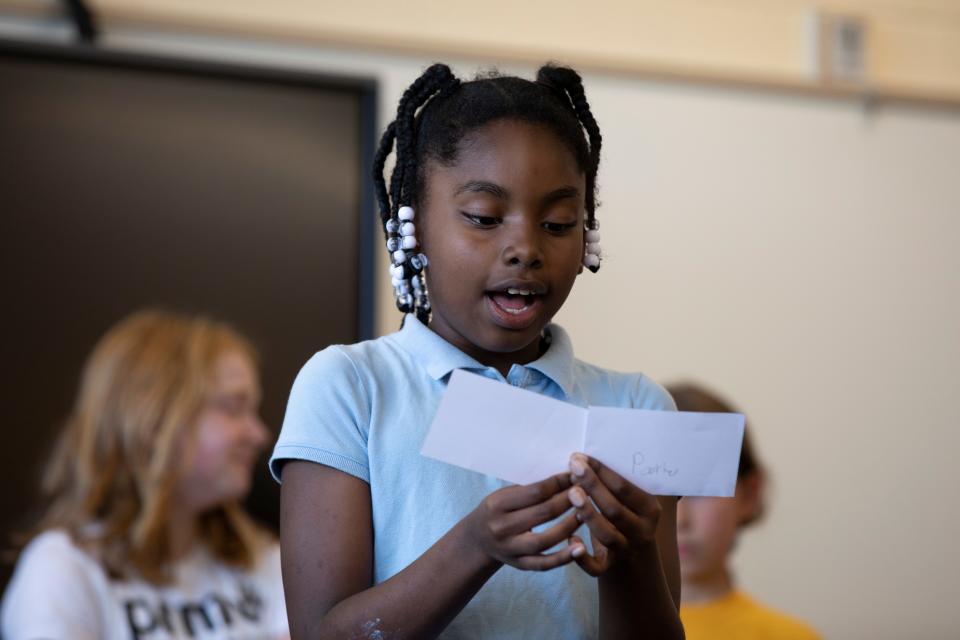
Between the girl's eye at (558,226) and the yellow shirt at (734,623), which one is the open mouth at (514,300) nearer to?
the girl's eye at (558,226)

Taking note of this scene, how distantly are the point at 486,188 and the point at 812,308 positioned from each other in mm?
2438

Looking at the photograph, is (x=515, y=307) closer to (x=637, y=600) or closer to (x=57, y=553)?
(x=637, y=600)

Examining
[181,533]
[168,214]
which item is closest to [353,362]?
[181,533]

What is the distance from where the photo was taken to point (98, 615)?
7.07ft

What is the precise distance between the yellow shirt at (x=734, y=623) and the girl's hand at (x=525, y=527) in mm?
1210

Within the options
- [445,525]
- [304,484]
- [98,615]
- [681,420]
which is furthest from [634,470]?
[98,615]

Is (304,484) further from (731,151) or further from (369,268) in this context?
(731,151)

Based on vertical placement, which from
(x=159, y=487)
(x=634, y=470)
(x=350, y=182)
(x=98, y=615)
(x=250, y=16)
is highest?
(x=250, y=16)

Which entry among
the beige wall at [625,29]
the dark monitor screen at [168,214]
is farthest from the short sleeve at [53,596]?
the beige wall at [625,29]

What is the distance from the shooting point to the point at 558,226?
1.09 metres

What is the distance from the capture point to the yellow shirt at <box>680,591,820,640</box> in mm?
2010

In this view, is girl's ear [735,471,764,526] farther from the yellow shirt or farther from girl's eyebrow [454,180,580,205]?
girl's eyebrow [454,180,580,205]

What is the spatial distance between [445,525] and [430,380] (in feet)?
0.49

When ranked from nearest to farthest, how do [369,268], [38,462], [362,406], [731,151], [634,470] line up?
1. [634,470]
2. [362,406]
3. [38,462]
4. [369,268]
5. [731,151]
